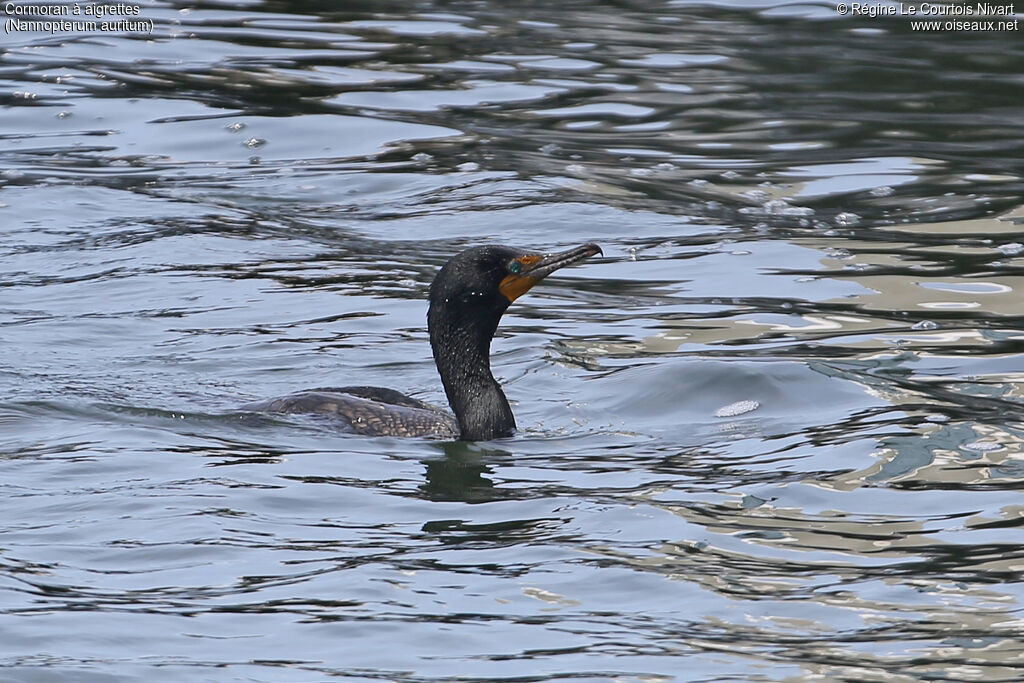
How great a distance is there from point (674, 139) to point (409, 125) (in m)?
2.46

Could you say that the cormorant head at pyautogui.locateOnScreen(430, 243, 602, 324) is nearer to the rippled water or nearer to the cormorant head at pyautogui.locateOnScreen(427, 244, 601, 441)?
the cormorant head at pyautogui.locateOnScreen(427, 244, 601, 441)

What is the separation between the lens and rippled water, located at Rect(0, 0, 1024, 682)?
6.41 m

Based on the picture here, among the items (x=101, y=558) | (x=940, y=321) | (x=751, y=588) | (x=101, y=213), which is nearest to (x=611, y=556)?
(x=751, y=588)

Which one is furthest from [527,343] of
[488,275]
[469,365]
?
[488,275]

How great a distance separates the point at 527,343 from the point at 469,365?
2.10 m

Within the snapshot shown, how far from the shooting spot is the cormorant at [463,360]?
29.3ft

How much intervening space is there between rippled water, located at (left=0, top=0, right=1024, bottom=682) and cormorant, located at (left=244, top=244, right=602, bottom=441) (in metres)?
0.16

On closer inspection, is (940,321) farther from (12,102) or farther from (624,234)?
(12,102)

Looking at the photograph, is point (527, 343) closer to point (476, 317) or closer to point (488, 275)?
point (476, 317)

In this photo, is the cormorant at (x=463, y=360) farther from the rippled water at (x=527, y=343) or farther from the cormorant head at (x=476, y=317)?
the rippled water at (x=527, y=343)

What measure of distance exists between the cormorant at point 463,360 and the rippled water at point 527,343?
16cm

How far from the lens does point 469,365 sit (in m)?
9.23

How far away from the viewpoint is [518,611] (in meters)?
6.50

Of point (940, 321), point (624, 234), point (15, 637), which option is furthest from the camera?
point (624, 234)
